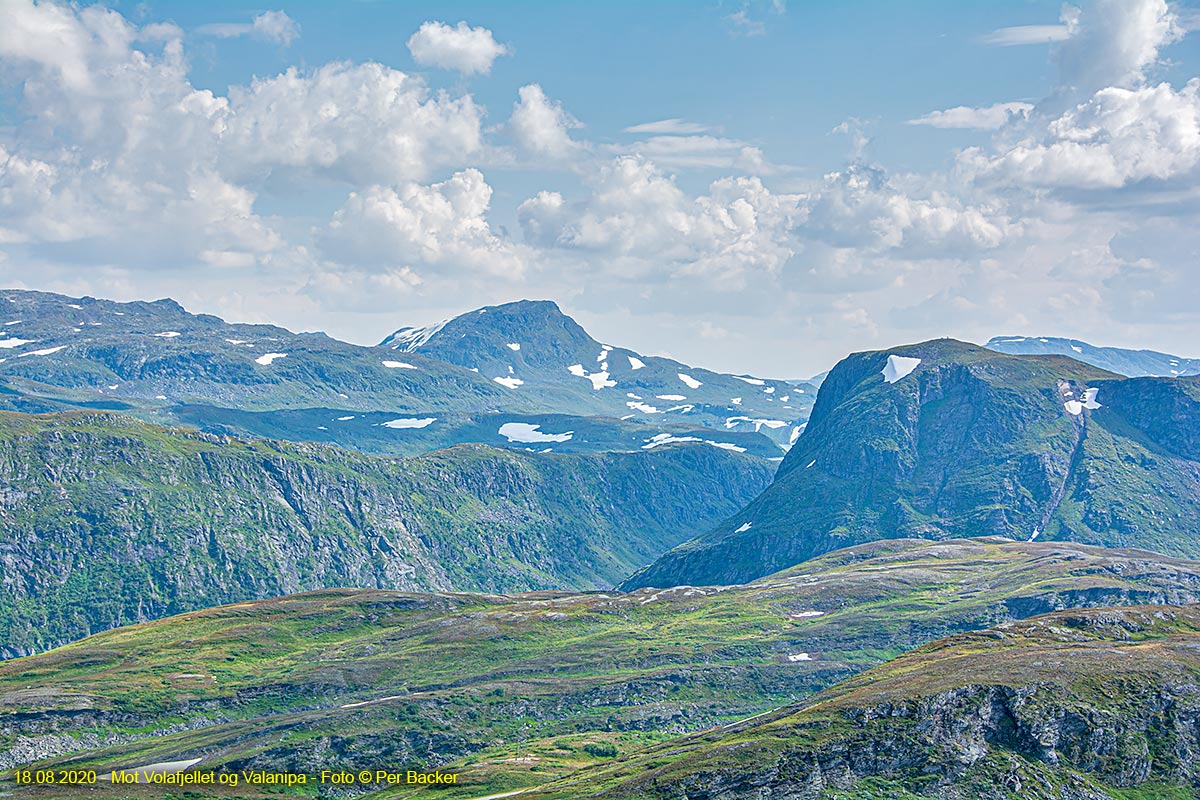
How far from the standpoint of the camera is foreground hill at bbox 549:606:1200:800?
153500 mm

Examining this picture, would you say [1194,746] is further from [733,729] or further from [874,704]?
[733,729]

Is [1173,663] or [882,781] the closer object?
[882,781]

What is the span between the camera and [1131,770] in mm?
158375

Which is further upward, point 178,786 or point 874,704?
point 874,704

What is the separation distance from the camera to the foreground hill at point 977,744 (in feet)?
504

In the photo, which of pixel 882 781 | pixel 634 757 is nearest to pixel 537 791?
pixel 634 757

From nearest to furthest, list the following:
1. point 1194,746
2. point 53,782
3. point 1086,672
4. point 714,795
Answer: point 714,795 < point 1194,746 < point 1086,672 < point 53,782

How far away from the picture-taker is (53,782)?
185250 millimetres

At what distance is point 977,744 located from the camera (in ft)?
523

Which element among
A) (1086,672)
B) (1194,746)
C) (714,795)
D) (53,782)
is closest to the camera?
(714,795)

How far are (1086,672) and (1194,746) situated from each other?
15.9 meters

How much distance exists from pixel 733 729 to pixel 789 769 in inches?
1513

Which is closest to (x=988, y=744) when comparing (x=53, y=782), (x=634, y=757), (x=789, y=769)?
(x=789, y=769)

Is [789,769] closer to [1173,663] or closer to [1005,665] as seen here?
[1005,665]
